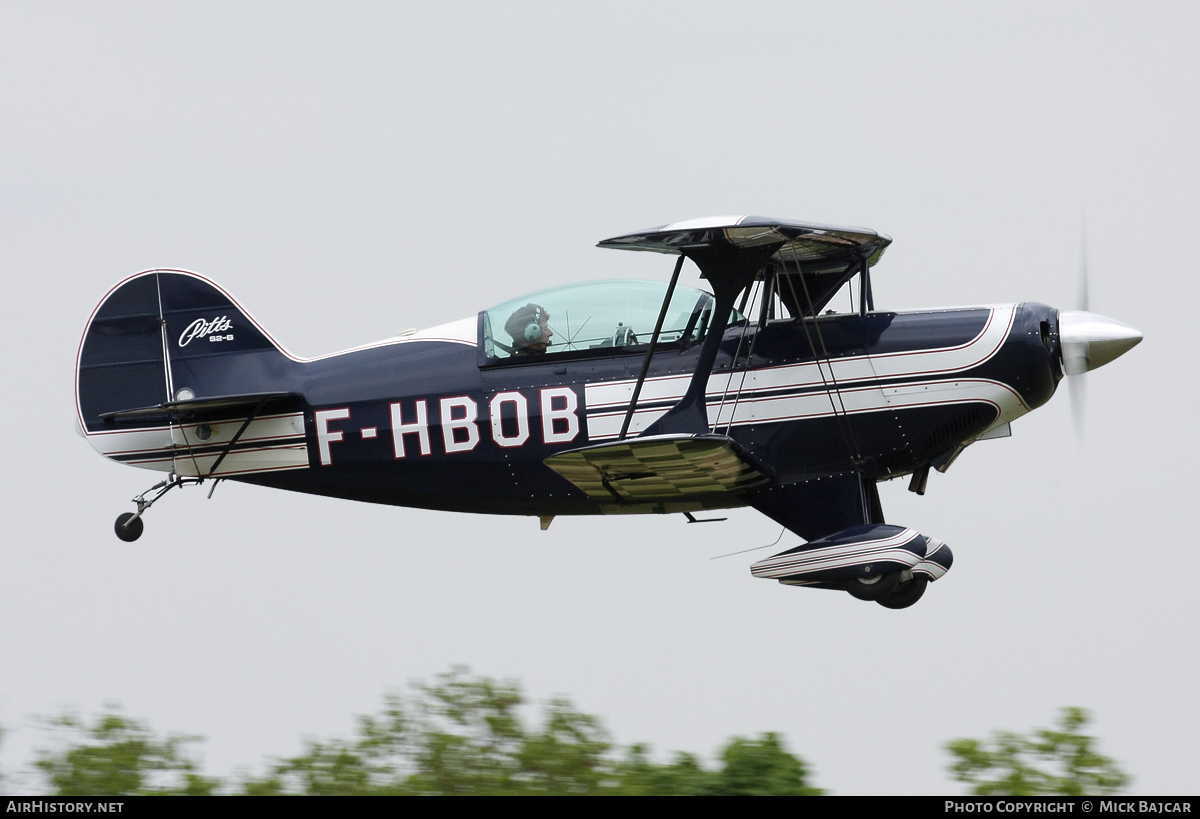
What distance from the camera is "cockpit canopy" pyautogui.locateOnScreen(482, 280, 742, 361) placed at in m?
13.7

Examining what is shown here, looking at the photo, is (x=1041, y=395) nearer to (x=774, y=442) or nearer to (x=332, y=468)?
(x=774, y=442)

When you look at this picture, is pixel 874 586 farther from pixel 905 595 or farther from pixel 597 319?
pixel 597 319

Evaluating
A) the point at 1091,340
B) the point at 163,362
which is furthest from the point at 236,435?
the point at 1091,340

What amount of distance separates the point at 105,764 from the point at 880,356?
6.56 metres

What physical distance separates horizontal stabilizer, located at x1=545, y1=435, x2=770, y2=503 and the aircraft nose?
2.58 metres

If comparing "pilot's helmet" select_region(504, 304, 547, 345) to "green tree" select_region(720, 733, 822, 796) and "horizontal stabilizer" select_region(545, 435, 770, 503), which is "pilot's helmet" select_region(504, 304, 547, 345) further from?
"green tree" select_region(720, 733, 822, 796)

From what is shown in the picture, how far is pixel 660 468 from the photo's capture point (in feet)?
42.7

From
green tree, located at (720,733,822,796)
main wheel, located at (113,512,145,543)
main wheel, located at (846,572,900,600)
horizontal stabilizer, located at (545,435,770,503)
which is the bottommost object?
green tree, located at (720,733,822,796)

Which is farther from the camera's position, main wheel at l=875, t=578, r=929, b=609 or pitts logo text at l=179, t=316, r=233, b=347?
pitts logo text at l=179, t=316, r=233, b=347

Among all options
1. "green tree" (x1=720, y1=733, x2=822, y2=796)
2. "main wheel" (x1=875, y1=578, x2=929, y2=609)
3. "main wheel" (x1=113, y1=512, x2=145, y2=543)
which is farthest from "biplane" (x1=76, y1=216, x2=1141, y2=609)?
"green tree" (x1=720, y1=733, x2=822, y2=796)

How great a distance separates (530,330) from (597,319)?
1.94 feet

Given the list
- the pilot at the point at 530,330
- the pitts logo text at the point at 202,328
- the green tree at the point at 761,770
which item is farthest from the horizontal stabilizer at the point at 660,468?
the pitts logo text at the point at 202,328

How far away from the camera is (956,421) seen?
13.3 meters
